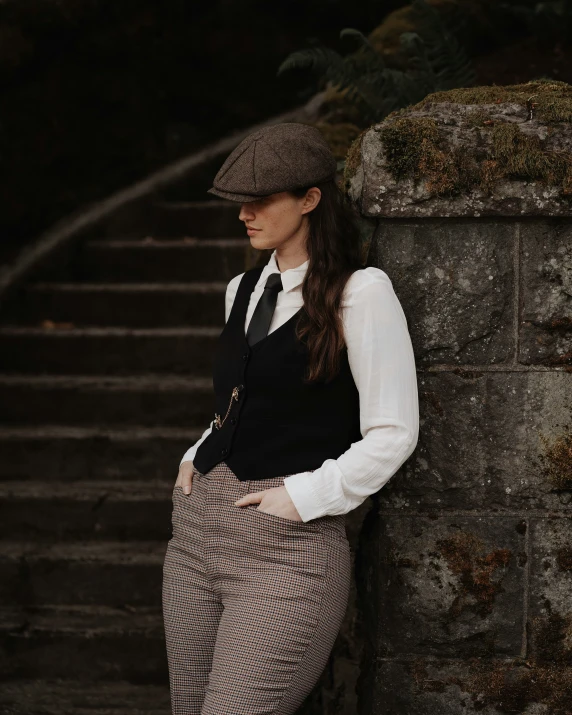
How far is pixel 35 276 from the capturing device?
228 inches

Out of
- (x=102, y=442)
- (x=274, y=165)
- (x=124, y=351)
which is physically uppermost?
(x=274, y=165)

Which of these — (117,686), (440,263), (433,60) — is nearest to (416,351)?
(440,263)

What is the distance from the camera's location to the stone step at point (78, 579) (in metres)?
4.27

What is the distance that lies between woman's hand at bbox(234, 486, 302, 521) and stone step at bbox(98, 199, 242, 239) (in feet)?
12.6

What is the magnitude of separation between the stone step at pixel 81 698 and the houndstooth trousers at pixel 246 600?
1.50 m

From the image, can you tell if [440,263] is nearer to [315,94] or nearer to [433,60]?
[433,60]

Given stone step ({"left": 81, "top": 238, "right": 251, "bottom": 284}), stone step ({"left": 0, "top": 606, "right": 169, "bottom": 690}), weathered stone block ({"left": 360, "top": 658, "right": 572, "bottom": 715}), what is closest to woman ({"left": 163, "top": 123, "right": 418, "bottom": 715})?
weathered stone block ({"left": 360, "top": 658, "right": 572, "bottom": 715})

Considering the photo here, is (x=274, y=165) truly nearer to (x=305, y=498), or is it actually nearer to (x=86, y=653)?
(x=305, y=498)

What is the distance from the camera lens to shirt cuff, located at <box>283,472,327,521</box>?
2186 millimetres

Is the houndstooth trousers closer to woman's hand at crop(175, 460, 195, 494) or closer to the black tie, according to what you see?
woman's hand at crop(175, 460, 195, 494)

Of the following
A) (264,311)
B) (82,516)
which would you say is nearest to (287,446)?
(264,311)

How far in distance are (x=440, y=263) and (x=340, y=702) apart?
1531 mm

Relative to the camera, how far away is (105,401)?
197 inches

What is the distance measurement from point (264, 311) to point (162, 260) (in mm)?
3531
